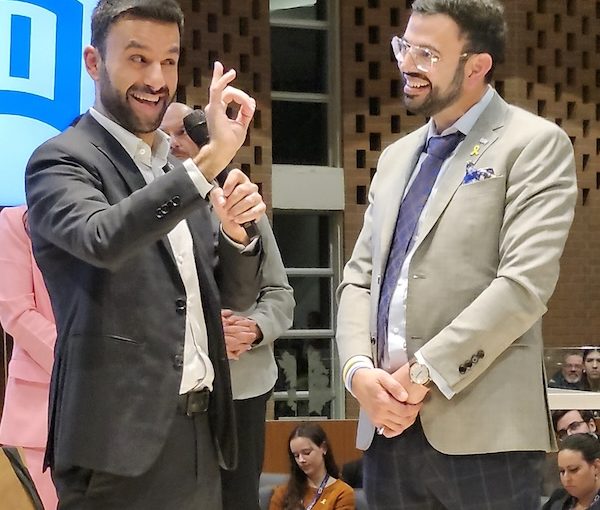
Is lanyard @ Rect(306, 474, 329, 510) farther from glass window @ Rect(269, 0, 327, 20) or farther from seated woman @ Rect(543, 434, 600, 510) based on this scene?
glass window @ Rect(269, 0, 327, 20)

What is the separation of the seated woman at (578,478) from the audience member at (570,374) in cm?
85

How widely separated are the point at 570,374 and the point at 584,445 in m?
1.11

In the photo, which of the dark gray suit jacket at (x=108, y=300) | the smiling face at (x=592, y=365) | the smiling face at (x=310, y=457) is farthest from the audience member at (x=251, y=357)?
the smiling face at (x=592, y=365)

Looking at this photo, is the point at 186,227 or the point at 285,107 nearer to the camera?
the point at 186,227

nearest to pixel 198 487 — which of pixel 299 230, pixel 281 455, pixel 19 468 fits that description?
pixel 19 468

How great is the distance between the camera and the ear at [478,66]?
2.06 meters

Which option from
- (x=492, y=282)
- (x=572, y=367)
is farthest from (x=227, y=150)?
(x=572, y=367)

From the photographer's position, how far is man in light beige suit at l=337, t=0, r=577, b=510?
1.88m

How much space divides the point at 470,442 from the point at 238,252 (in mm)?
599

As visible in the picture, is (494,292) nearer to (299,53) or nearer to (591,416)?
(591,416)

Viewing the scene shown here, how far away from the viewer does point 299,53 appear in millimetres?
8133

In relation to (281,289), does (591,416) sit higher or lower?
lower

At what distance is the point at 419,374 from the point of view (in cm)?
188

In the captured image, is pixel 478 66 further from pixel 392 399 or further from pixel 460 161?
pixel 392 399
